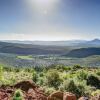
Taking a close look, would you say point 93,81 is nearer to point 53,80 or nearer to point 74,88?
point 53,80

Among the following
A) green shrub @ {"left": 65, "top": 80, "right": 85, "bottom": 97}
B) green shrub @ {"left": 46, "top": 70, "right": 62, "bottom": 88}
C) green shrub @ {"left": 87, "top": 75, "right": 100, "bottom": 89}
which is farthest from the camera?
green shrub @ {"left": 87, "top": 75, "right": 100, "bottom": 89}

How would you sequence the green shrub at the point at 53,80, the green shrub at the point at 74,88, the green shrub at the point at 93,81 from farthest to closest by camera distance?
the green shrub at the point at 93,81, the green shrub at the point at 53,80, the green shrub at the point at 74,88

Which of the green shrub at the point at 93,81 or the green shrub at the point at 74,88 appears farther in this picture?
the green shrub at the point at 93,81

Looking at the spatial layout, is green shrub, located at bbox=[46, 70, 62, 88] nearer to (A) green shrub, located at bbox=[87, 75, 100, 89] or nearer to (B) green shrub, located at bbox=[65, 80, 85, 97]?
(B) green shrub, located at bbox=[65, 80, 85, 97]

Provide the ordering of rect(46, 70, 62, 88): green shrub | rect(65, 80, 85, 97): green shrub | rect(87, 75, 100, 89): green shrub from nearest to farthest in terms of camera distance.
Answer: rect(65, 80, 85, 97): green shrub, rect(46, 70, 62, 88): green shrub, rect(87, 75, 100, 89): green shrub

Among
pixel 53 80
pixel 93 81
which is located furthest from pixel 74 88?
pixel 93 81

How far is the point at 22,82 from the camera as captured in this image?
58.0 ft

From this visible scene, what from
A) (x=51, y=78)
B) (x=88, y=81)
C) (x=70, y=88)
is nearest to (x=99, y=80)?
(x=88, y=81)

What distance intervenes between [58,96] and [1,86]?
217 inches

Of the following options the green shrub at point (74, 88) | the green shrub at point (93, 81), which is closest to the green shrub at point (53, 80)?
the green shrub at point (74, 88)

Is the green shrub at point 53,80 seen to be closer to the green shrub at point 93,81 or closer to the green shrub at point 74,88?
the green shrub at point 74,88

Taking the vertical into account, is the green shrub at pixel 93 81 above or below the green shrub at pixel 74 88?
below

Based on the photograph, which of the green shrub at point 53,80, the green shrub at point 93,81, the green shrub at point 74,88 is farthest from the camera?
the green shrub at point 93,81

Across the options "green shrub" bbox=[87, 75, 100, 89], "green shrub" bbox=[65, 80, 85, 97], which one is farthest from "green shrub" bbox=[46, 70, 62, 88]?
"green shrub" bbox=[87, 75, 100, 89]
